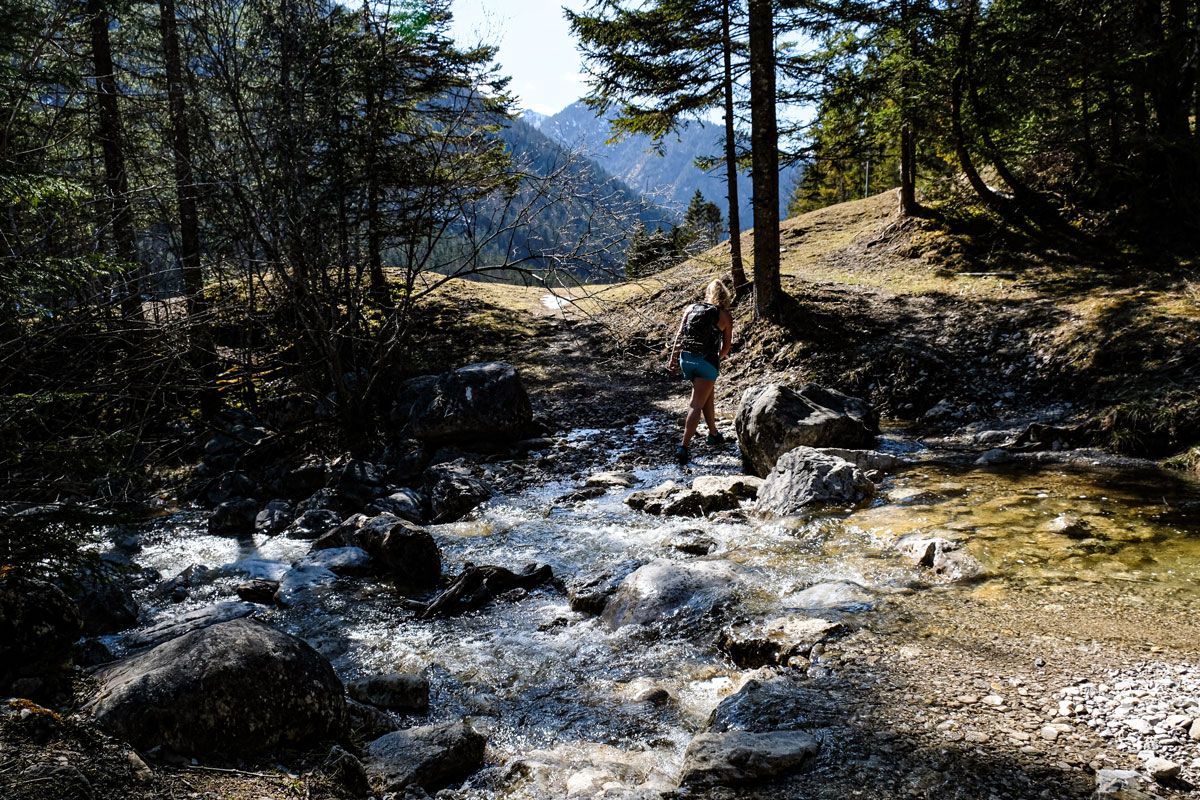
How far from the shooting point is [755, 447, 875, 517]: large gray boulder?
6.65m

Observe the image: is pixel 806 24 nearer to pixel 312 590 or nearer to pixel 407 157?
pixel 407 157

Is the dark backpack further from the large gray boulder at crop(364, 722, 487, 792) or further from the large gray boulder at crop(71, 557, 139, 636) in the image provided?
the large gray boulder at crop(71, 557, 139, 636)

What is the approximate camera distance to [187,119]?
973 cm

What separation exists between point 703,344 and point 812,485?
3029 mm

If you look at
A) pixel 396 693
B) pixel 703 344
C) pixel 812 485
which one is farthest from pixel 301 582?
pixel 703 344

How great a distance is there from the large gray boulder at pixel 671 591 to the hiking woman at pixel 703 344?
4.05 metres

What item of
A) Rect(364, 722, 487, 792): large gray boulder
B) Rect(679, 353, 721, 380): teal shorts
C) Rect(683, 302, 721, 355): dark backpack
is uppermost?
Rect(683, 302, 721, 355): dark backpack

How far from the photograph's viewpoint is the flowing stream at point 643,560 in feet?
12.6

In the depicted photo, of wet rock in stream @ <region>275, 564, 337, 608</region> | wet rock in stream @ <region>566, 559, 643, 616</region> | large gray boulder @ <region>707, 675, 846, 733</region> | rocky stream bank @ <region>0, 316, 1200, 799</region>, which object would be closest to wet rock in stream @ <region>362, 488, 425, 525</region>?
rocky stream bank @ <region>0, 316, 1200, 799</region>

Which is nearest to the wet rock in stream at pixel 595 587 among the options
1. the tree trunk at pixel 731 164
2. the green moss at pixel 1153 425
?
the green moss at pixel 1153 425

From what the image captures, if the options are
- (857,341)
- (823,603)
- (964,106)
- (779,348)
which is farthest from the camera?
(964,106)

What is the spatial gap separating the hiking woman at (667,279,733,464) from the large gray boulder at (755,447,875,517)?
2336mm

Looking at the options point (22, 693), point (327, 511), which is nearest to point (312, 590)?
point (327, 511)

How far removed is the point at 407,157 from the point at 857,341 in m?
9.11
